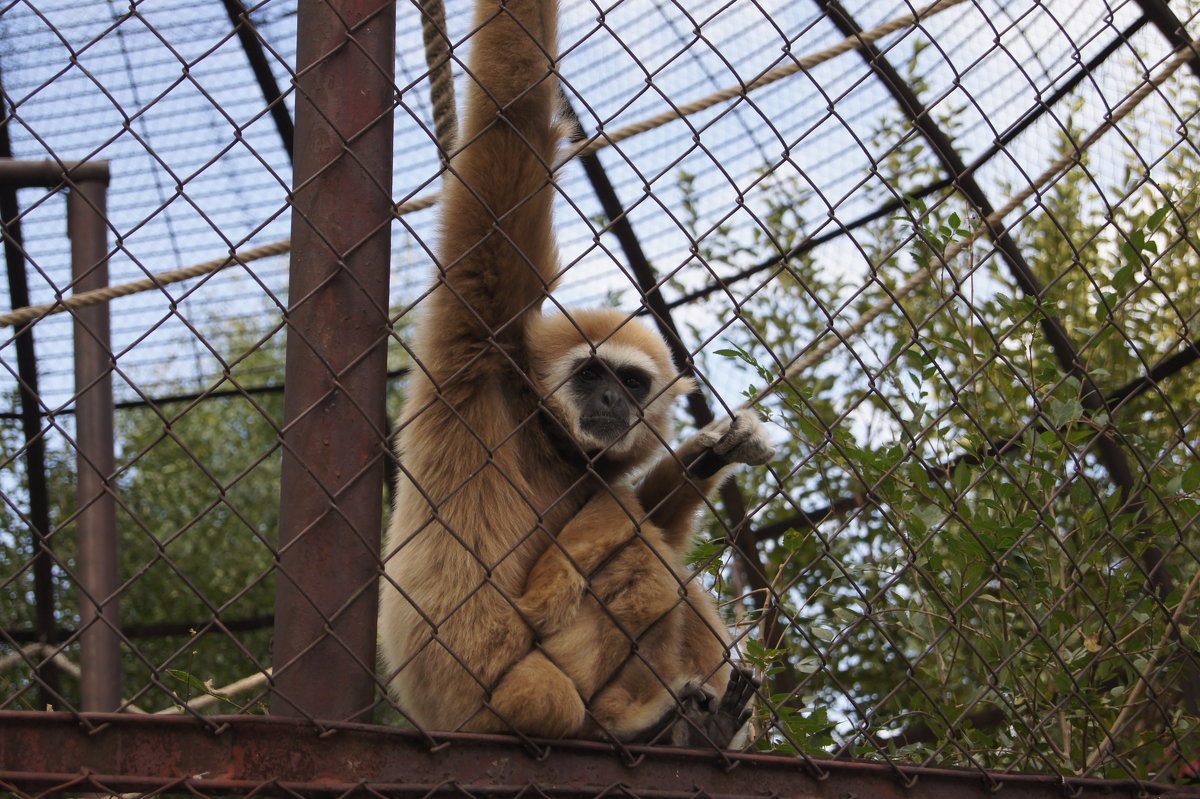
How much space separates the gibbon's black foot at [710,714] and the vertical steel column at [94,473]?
194cm

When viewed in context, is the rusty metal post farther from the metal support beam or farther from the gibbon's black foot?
the metal support beam

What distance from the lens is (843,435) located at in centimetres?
287

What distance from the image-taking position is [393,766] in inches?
77.4

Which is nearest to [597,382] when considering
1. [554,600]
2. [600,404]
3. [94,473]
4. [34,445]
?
[600,404]

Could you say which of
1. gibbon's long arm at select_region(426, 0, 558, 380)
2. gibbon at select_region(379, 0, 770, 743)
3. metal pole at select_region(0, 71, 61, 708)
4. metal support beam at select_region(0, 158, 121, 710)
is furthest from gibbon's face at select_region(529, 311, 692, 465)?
metal pole at select_region(0, 71, 61, 708)

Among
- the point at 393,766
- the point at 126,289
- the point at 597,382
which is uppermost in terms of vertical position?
the point at 126,289

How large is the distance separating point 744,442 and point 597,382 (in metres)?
0.55

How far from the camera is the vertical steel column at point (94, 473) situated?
11.8ft

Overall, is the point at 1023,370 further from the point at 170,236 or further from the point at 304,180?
the point at 170,236

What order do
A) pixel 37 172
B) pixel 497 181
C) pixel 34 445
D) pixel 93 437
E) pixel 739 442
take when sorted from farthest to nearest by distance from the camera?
pixel 34 445
pixel 37 172
pixel 93 437
pixel 739 442
pixel 497 181

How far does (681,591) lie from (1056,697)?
1.61m

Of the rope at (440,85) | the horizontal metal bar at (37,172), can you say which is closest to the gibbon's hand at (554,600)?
the rope at (440,85)

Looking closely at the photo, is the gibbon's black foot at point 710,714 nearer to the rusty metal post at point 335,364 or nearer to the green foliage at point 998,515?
the green foliage at point 998,515

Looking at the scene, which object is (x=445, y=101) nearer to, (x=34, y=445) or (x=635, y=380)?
(x=635, y=380)
